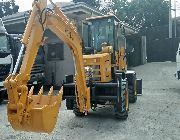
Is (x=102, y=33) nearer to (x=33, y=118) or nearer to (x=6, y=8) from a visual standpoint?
(x=33, y=118)

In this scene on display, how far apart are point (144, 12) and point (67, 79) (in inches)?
1408

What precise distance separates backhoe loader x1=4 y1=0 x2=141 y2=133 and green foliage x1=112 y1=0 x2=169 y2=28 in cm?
3234

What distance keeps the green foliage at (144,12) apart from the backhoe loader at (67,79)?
32.3m

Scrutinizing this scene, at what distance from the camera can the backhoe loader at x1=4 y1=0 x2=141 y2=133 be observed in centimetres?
524

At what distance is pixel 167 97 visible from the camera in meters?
12.4

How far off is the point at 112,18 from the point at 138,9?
34825mm

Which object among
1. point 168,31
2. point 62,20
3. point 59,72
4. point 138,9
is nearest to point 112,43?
point 62,20

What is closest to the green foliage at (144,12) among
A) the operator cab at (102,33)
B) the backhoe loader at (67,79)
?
the operator cab at (102,33)

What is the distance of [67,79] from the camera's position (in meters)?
9.02

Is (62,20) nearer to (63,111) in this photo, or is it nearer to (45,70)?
(63,111)

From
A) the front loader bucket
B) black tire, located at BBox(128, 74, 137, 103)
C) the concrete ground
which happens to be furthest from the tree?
the front loader bucket

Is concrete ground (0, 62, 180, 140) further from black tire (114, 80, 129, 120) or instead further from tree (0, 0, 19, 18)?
tree (0, 0, 19, 18)

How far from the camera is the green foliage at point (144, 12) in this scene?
42031 millimetres

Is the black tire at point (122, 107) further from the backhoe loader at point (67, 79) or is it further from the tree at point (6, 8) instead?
the tree at point (6, 8)
